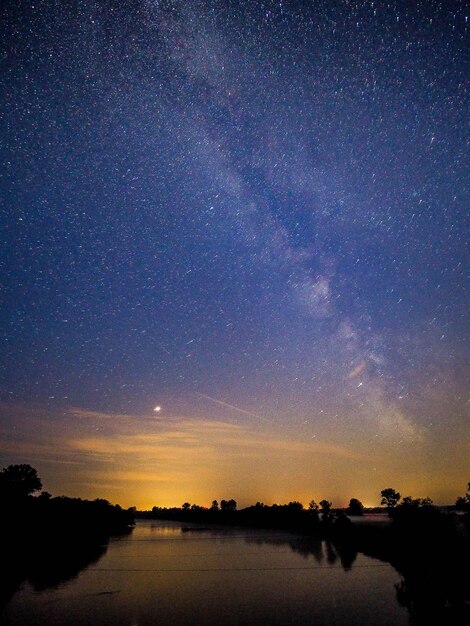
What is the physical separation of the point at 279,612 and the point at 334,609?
3882 millimetres

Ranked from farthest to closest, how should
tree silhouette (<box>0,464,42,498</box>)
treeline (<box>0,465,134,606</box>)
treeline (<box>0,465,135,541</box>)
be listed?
tree silhouette (<box>0,464,42,498</box>) → treeline (<box>0,465,135,541</box>) → treeline (<box>0,465,134,606</box>)

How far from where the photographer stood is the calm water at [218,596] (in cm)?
2570

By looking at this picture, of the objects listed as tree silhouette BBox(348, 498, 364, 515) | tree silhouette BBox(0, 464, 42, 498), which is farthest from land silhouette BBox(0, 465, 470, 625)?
tree silhouette BBox(348, 498, 364, 515)

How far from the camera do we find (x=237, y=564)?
2016 inches

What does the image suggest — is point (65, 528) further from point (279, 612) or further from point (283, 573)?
point (279, 612)

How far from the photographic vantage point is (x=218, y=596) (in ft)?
105

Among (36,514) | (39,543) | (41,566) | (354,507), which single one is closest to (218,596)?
(41,566)

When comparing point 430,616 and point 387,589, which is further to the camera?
point 387,589

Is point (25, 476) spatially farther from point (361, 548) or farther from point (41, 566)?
point (361, 548)

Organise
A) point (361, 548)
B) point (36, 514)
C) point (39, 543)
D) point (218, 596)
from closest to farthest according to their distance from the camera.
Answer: point (218, 596)
point (39, 543)
point (36, 514)
point (361, 548)

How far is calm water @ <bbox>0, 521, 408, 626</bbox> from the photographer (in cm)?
2570

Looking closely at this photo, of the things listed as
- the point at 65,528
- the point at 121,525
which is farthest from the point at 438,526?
the point at 121,525

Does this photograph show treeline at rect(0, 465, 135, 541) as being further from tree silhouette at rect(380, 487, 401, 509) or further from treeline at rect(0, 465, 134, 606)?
tree silhouette at rect(380, 487, 401, 509)

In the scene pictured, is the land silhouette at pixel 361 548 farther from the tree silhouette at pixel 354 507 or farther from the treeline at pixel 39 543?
the tree silhouette at pixel 354 507
